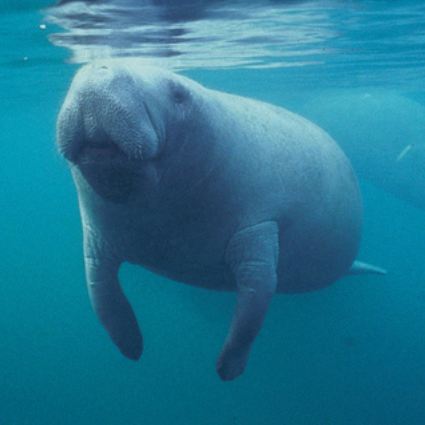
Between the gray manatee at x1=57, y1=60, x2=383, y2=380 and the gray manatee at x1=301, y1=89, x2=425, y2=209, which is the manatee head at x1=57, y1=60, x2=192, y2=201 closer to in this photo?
the gray manatee at x1=57, y1=60, x2=383, y2=380

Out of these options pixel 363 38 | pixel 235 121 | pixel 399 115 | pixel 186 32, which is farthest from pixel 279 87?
pixel 235 121

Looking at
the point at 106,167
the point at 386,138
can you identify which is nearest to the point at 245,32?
→ the point at 386,138

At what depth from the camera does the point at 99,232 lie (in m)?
5.02

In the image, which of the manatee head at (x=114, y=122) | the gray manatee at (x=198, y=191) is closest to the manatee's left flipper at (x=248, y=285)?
the gray manatee at (x=198, y=191)

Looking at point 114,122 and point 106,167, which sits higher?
point 114,122

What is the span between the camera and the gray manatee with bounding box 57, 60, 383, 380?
3412 mm

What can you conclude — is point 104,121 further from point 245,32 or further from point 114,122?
point 245,32

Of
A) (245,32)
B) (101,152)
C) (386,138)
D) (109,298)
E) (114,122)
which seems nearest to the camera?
(114,122)

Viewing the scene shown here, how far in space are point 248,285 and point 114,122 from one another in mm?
2299

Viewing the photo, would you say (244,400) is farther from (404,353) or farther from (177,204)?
(177,204)

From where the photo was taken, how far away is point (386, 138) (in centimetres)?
1368

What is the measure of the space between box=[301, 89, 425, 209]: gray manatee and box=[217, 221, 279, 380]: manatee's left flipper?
925 centimetres

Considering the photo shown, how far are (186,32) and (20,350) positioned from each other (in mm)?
9959

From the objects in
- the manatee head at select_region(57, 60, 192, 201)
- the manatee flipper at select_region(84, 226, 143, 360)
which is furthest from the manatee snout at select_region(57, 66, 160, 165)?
the manatee flipper at select_region(84, 226, 143, 360)
